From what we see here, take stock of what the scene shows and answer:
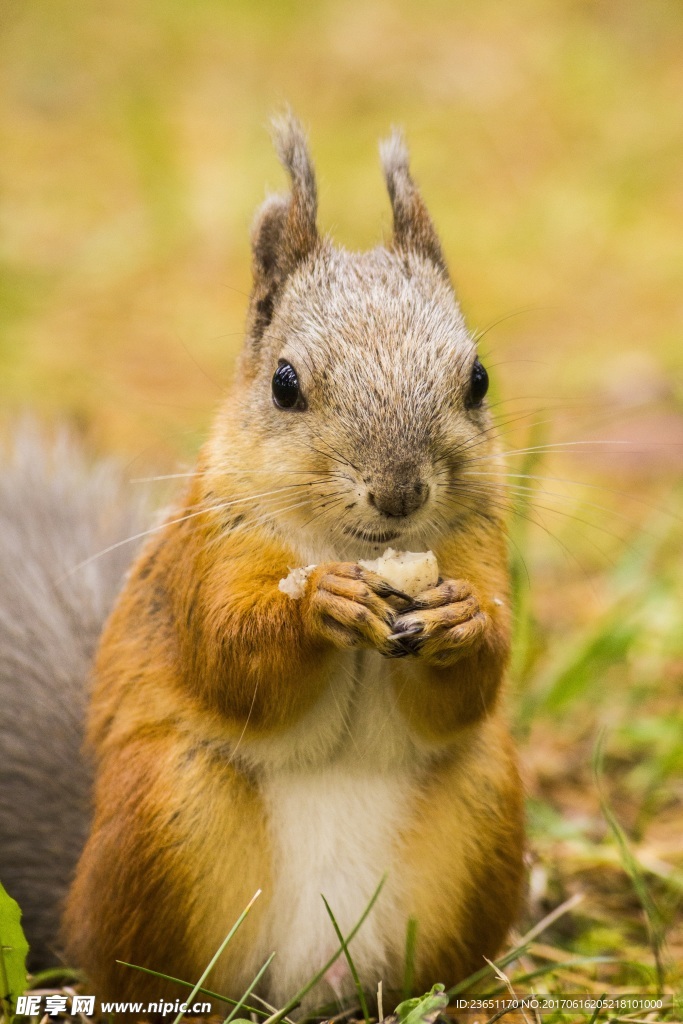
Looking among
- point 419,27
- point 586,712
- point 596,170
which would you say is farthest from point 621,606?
point 419,27

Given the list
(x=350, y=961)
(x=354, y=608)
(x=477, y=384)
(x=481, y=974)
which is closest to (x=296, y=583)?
(x=354, y=608)

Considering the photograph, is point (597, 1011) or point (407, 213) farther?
point (407, 213)

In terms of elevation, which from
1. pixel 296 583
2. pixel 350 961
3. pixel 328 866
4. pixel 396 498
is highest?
pixel 396 498

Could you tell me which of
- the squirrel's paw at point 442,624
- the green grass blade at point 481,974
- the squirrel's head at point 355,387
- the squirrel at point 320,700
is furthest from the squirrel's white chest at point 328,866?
the squirrel's head at point 355,387

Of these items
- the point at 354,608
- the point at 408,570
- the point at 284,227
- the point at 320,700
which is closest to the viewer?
the point at 354,608

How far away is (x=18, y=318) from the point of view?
573 centimetres

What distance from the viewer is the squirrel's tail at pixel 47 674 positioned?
2.58 m

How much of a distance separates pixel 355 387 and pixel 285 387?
19 centimetres

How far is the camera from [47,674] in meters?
2.71

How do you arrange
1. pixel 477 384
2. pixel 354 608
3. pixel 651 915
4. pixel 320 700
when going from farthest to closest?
pixel 651 915 → pixel 477 384 → pixel 320 700 → pixel 354 608

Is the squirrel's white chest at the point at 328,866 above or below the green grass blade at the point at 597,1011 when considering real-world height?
above

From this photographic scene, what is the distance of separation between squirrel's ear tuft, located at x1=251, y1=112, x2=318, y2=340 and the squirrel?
12cm

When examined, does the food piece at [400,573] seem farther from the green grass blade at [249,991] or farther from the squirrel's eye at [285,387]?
the green grass blade at [249,991]

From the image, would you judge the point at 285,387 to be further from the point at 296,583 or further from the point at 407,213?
the point at 407,213
